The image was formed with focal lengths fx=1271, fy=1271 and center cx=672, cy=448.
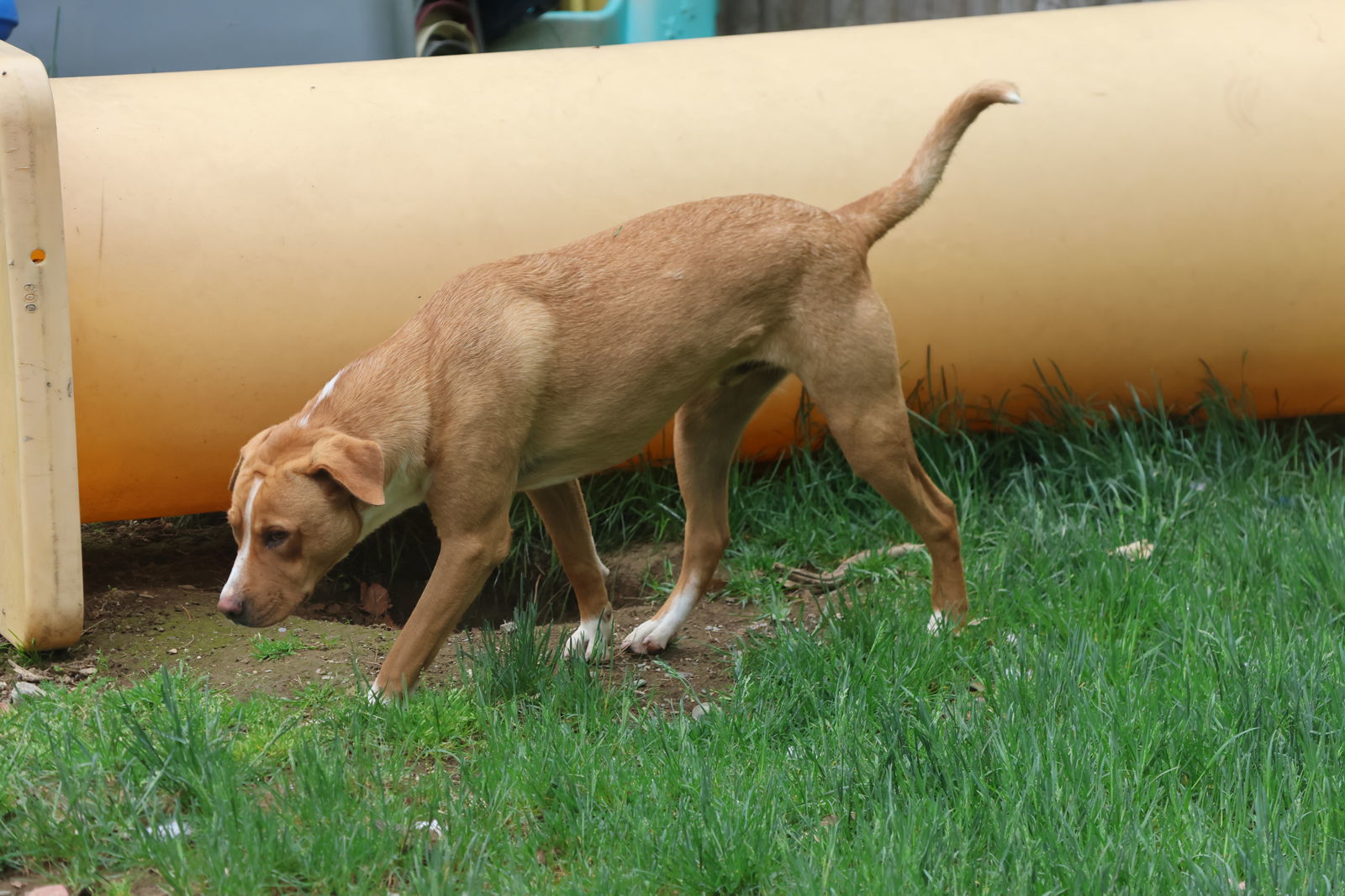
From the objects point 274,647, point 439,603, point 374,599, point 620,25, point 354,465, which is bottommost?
point 374,599

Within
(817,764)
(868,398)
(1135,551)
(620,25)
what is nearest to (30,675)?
(817,764)

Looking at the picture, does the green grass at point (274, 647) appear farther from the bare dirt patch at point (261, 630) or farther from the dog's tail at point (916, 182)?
the dog's tail at point (916, 182)

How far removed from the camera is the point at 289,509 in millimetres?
2896

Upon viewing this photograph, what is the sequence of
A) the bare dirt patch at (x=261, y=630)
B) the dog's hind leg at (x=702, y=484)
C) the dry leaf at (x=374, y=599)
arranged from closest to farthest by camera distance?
the bare dirt patch at (x=261, y=630), the dog's hind leg at (x=702, y=484), the dry leaf at (x=374, y=599)

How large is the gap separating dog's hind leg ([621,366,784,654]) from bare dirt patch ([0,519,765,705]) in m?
0.10

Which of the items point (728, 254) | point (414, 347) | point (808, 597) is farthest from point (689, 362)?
point (808, 597)

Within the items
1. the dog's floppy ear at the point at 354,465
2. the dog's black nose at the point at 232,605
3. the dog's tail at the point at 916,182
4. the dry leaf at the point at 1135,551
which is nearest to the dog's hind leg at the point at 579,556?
the dog's floppy ear at the point at 354,465

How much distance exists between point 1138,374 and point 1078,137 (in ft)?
2.97

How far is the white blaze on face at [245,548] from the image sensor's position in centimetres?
291

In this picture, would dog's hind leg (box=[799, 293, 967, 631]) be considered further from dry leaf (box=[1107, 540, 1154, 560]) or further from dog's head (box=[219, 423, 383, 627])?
dog's head (box=[219, 423, 383, 627])

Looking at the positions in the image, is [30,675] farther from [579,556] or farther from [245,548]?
[579,556]

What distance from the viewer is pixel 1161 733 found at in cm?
276

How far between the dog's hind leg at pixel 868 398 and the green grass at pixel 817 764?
0.38m

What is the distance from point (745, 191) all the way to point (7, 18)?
2.27m
